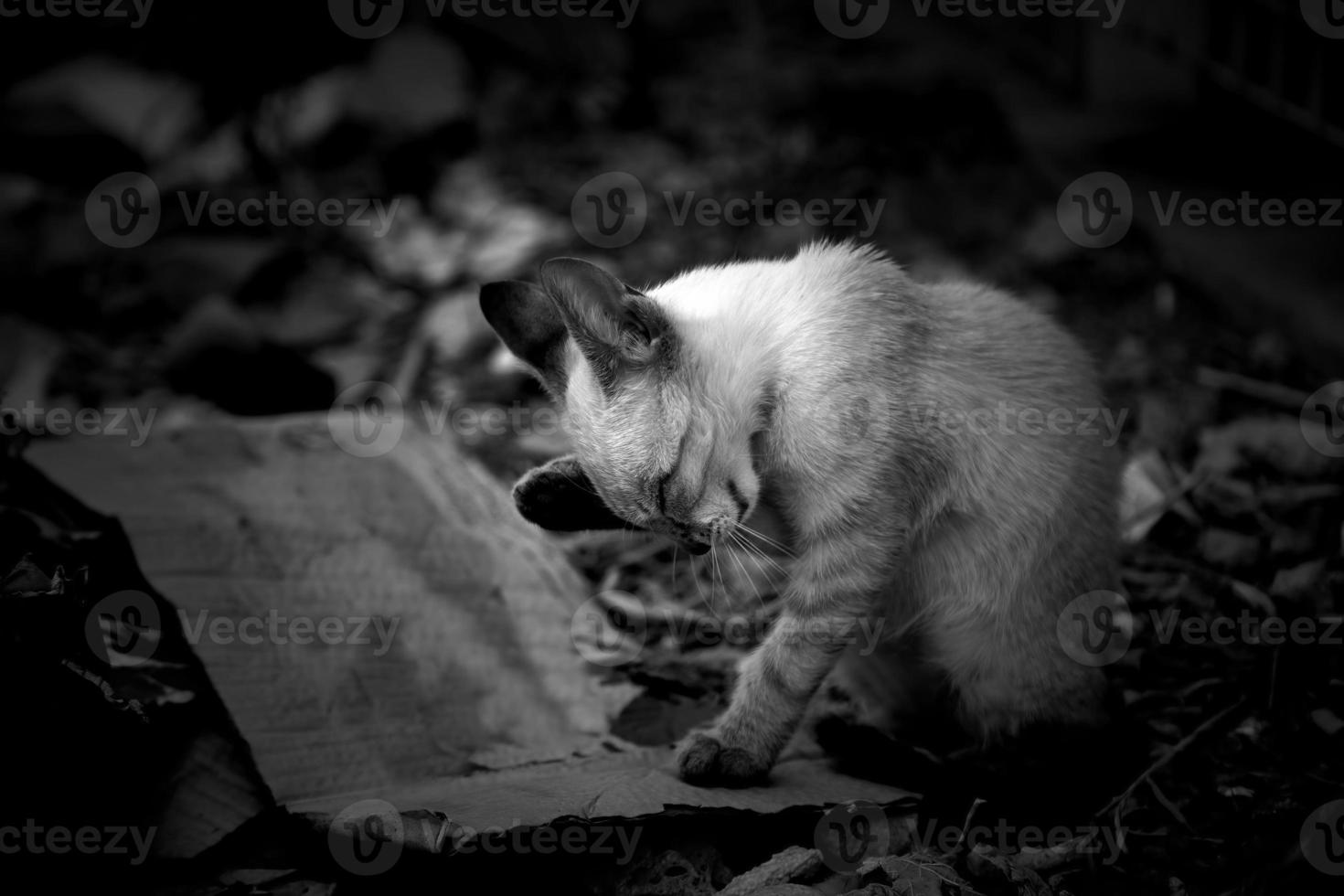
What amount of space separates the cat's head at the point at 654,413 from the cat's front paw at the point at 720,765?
1.84 ft

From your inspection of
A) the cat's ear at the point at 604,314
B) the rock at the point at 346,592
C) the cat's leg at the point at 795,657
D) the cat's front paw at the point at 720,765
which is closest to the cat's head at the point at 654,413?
the cat's ear at the point at 604,314

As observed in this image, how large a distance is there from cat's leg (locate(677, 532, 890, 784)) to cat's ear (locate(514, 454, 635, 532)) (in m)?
0.55

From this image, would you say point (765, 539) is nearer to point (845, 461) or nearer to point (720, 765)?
point (845, 461)

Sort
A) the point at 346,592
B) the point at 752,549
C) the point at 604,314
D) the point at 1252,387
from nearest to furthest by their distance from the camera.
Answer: the point at 604,314, the point at 752,549, the point at 346,592, the point at 1252,387

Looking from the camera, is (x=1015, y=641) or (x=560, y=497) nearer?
(x=1015, y=641)

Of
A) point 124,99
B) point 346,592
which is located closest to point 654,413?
point 346,592

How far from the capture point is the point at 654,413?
3062mm

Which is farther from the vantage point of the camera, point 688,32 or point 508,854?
point 688,32

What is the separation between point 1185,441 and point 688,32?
208 inches

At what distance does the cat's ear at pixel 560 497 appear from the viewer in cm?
332

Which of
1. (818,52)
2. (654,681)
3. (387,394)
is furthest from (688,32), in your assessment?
(654,681)

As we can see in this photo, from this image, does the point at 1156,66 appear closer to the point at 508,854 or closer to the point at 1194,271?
the point at 1194,271

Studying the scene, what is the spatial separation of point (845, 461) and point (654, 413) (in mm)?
538

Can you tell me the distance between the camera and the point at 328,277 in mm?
6391
